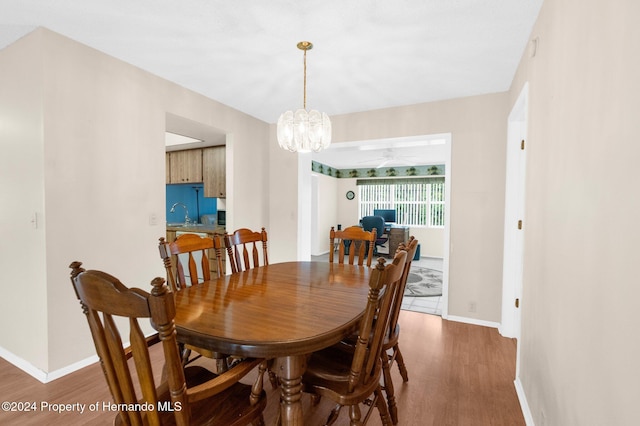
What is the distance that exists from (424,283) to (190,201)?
14.3 feet

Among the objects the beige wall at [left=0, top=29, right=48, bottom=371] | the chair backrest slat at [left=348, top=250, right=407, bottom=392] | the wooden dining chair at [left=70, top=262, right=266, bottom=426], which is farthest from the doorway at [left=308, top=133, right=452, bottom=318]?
the wooden dining chair at [left=70, top=262, right=266, bottom=426]

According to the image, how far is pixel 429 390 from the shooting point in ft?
6.64

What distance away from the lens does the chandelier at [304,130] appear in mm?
2275

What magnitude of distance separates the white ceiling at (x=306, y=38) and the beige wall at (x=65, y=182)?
0.82 ft

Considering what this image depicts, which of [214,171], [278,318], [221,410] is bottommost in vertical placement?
[221,410]

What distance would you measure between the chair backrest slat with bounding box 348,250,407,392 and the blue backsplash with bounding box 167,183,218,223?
4760 mm

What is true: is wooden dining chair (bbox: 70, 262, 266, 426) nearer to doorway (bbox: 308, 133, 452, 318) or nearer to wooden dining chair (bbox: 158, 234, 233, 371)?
wooden dining chair (bbox: 158, 234, 233, 371)

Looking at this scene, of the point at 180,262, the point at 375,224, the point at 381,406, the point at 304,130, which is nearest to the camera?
the point at 381,406

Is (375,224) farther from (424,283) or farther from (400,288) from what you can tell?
(400,288)

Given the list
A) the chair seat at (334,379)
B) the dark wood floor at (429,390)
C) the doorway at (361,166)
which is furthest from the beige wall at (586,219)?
the doorway at (361,166)

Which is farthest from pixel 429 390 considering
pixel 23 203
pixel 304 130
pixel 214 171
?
pixel 214 171

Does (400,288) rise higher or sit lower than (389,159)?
lower

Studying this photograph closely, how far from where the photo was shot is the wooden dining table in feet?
3.69

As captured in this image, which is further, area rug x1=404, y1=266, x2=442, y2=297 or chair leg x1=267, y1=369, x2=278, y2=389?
area rug x1=404, y1=266, x2=442, y2=297
